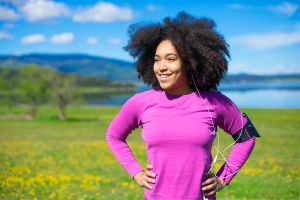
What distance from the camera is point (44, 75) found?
72625 mm

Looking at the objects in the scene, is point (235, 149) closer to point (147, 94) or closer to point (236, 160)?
point (236, 160)

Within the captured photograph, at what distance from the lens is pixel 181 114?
3.07 meters

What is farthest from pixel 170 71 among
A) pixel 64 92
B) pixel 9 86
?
pixel 9 86

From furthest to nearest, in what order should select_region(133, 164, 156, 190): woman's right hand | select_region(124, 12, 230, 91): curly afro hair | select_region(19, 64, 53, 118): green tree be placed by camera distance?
select_region(19, 64, 53, 118): green tree < select_region(124, 12, 230, 91): curly afro hair < select_region(133, 164, 156, 190): woman's right hand

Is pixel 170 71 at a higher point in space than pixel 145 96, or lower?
higher

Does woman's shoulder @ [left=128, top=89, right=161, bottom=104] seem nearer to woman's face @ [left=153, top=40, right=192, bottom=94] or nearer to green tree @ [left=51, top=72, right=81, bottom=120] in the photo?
woman's face @ [left=153, top=40, right=192, bottom=94]

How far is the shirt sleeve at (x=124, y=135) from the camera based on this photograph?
342 centimetres

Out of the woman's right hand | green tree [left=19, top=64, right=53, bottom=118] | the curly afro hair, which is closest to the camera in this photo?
the woman's right hand

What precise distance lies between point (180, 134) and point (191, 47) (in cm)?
72

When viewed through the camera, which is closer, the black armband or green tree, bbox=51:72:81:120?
the black armband

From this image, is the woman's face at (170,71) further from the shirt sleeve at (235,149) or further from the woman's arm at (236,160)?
the woman's arm at (236,160)

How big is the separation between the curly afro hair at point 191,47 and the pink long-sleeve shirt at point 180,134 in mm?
186

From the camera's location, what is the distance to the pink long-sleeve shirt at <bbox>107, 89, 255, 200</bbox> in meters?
3.05

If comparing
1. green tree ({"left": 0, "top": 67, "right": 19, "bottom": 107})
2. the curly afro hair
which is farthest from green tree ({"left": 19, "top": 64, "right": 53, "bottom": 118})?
the curly afro hair
